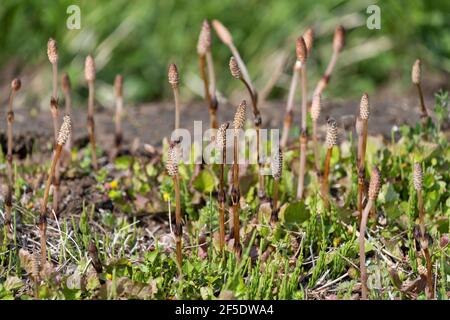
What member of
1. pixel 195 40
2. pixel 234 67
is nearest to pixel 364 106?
pixel 234 67

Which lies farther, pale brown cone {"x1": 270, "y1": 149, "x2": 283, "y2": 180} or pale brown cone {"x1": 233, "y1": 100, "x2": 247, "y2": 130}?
pale brown cone {"x1": 270, "y1": 149, "x2": 283, "y2": 180}

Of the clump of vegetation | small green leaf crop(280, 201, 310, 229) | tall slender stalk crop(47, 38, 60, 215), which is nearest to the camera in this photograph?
the clump of vegetation

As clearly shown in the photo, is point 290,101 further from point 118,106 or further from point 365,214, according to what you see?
point 365,214

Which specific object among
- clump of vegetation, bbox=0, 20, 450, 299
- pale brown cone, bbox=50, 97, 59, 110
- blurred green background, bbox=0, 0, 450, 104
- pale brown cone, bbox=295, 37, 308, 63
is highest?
blurred green background, bbox=0, 0, 450, 104

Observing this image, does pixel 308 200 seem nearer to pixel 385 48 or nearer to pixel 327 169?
pixel 327 169

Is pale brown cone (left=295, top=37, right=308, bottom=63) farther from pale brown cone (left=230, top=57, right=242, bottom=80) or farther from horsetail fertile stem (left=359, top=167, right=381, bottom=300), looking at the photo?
horsetail fertile stem (left=359, top=167, right=381, bottom=300)

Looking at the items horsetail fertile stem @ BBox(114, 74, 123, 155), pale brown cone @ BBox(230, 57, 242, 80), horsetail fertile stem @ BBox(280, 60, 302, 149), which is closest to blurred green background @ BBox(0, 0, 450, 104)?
horsetail fertile stem @ BBox(114, 74, 123, 155)

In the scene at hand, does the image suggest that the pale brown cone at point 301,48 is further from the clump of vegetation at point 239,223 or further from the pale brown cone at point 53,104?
the pale brown cone at point 53,104

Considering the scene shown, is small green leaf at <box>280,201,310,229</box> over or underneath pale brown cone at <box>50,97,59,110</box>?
underneath
